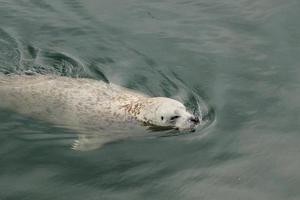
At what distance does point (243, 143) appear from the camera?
6.94 metres

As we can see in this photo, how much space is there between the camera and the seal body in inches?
289

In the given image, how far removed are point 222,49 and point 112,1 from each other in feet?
8.62

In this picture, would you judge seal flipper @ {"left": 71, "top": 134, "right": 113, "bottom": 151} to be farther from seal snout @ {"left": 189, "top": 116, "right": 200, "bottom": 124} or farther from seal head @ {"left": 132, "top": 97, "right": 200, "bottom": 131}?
seal snout @ {"left": 189, "top": 116, "right": 200, "bottom": 124}

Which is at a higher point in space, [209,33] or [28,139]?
[209,33]

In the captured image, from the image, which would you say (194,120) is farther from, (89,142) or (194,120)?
(89,142)

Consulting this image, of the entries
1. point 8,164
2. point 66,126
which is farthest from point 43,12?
point 8,164

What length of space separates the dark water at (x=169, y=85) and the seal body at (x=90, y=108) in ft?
0.57

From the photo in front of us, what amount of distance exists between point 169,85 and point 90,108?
1382 mm

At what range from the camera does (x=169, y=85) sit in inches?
333

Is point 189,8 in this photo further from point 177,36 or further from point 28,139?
point 28,139

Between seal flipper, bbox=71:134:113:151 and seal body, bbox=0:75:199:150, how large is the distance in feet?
0.04

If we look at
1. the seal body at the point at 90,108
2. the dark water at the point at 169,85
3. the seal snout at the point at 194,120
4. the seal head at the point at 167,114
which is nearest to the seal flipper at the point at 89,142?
the seal body at the point at 90,108

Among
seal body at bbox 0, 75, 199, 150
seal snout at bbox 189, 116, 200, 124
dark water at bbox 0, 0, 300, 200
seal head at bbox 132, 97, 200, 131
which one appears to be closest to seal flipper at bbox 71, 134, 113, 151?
seal body at bbox 0, 75, 199, 150

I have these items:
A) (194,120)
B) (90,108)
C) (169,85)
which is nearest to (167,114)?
(194,120)
